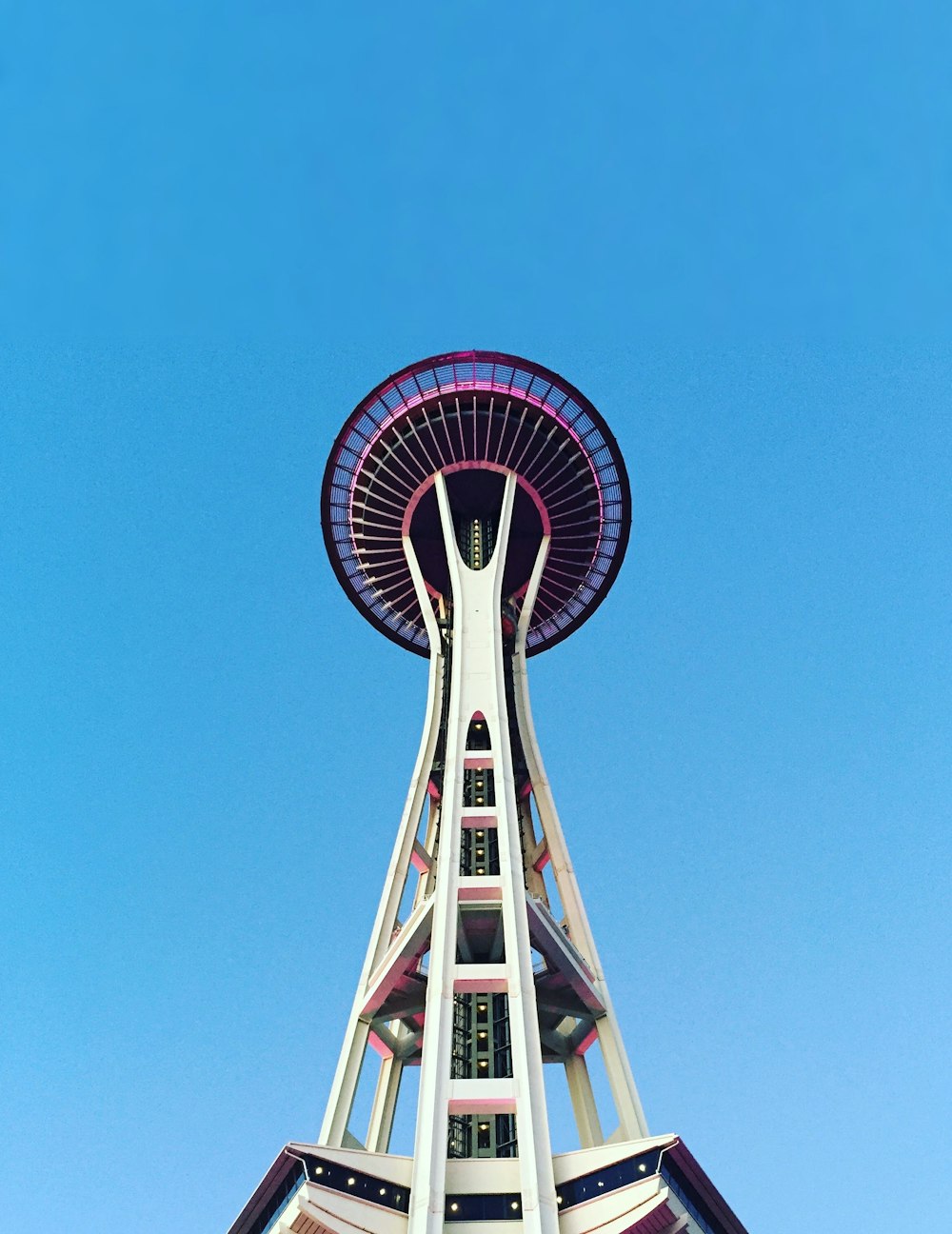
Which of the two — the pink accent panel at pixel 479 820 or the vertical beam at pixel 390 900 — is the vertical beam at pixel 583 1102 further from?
the pink accent panel at pixel 479 820

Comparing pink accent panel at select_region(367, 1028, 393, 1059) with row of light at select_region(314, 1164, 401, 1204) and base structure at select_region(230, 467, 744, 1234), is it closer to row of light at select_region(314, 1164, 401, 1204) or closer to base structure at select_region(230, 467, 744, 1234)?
base structure at select_region(230, 467, 744, 1234)

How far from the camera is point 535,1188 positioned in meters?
34.8

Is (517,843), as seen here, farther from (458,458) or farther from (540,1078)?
(458,458)

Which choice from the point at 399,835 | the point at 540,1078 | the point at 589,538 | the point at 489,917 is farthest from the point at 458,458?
the point at 540,1078

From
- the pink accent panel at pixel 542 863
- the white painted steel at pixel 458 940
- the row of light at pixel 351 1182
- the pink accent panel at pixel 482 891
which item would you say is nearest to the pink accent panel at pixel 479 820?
the white painted steel at pixel 458 940

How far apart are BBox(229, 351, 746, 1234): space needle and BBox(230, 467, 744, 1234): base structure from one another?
0.30 feet

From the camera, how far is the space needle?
35781 millimetres

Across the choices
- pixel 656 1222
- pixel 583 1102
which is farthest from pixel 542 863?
pixel 656 1222

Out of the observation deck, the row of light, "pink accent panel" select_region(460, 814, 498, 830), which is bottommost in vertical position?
the row of light

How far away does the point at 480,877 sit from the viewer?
4459 centimetres

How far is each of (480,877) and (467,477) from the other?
24946mm

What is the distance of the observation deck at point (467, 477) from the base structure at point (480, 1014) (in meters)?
0.98

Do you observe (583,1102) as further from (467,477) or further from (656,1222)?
(467,477)

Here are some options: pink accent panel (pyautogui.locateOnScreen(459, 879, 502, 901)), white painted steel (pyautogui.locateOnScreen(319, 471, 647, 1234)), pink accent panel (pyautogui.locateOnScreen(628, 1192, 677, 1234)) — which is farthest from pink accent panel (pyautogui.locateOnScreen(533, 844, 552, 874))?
pink accent panel (pyautogui.locateOnScreen(628, 1192, 677, 1234))
